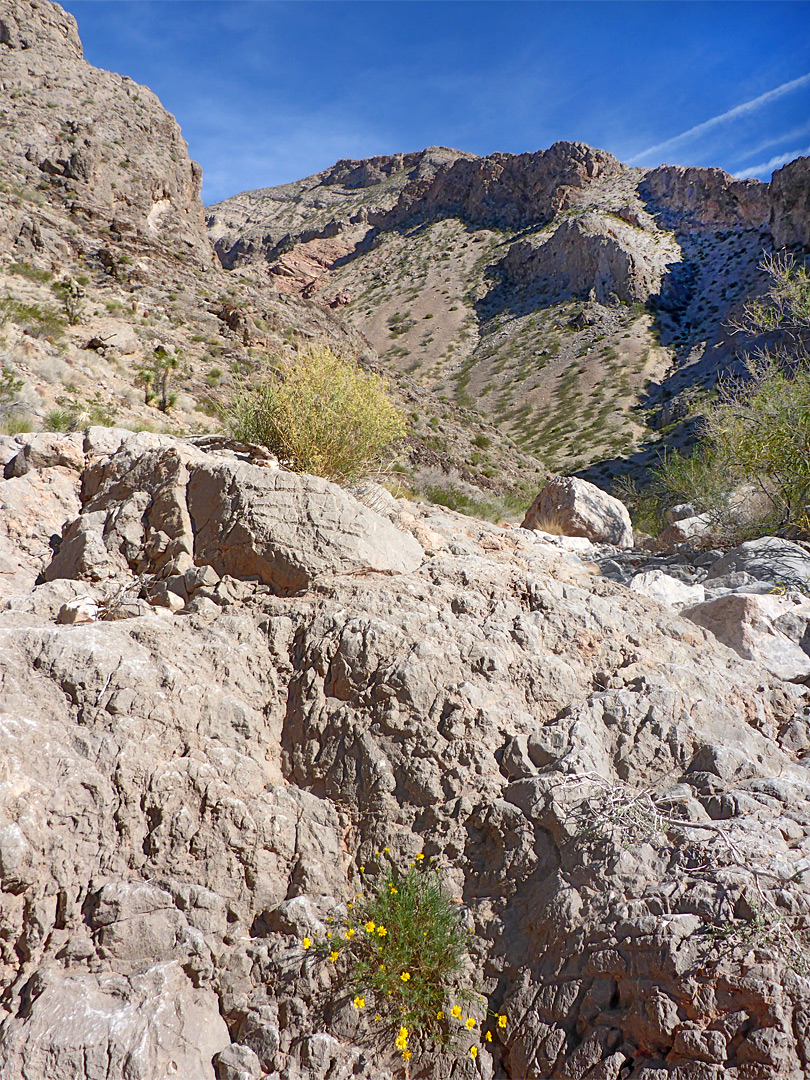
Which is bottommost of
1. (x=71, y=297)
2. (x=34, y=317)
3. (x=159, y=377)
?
(x=159, y=377)

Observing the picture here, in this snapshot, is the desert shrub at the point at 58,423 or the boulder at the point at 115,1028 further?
the desert shrub at the point at 58,423

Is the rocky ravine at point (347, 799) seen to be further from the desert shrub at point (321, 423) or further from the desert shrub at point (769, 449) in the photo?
the desert shrub at point (769, 449)

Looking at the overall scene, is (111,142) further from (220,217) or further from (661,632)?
(220,217)

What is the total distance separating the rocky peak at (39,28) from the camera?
934 inches

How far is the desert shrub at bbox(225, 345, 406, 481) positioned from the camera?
5172mm

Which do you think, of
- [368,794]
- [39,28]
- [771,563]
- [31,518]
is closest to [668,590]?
[771,563]

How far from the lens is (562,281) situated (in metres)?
46.0

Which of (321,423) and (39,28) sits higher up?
(39,28)

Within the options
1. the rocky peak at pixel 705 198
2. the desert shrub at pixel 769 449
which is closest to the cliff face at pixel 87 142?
the desert shrub at pixel 769 449

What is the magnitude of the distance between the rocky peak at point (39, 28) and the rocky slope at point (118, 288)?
0.06 m

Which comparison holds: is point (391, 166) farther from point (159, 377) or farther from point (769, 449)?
point (769, 449)

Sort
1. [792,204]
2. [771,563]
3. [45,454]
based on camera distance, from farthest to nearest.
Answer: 1. [792,204]
2. [771,563]
3. [45,454]

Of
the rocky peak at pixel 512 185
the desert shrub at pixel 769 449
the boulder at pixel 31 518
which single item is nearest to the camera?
the boulder at pixel 31 518

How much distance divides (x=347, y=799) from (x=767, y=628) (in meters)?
2.82
